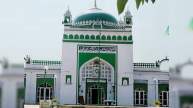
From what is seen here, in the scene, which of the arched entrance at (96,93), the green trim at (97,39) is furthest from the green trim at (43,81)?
the green trim at (97,39)

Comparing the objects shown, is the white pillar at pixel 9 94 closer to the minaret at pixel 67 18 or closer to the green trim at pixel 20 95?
the green trim at pixel 20 95

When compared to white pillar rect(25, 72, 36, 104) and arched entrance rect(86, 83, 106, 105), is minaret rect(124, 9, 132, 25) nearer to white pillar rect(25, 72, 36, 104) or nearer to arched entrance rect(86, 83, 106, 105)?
arched entrance rect(86, 83, 106, 105)

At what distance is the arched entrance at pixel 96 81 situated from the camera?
17609 millimetres

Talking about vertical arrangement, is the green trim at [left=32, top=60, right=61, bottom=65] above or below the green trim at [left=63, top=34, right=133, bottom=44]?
below

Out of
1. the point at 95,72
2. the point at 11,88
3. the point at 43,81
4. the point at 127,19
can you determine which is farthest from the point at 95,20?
the point at 11,88

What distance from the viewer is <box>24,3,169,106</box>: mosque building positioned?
1762cm

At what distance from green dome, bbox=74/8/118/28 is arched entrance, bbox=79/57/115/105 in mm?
1551

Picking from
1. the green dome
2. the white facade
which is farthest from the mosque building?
the white facade

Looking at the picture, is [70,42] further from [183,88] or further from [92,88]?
[183,88]

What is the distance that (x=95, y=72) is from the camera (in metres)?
17.8

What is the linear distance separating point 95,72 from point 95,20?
7.40 feet

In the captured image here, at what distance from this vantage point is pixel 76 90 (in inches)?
691

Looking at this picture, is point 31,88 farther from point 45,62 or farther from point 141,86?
point 141,86

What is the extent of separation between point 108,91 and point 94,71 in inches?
41.3
